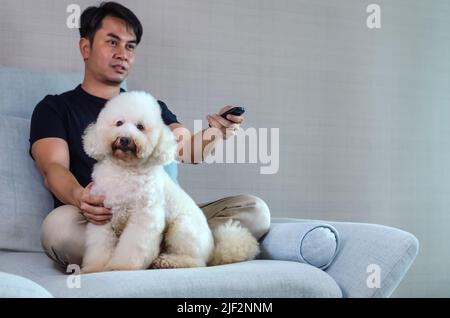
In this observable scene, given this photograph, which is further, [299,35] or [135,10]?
[299,35]

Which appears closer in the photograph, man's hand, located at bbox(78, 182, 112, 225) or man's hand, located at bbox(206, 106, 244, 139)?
man's hand, located at bbox(78, 182, 112, 225)

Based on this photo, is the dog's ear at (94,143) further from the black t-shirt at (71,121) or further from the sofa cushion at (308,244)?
the sofa cushion at (308,244)

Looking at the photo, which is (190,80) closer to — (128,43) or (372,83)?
(128,43)

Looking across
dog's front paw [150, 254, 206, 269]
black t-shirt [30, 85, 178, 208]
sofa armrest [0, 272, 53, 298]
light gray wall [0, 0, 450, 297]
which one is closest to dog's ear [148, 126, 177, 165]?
dog's front paw [150, 254, 206, 269]

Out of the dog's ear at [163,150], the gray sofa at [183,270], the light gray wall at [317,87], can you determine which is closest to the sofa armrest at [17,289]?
the gray sofa at [183,270]

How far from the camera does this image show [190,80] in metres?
2.55

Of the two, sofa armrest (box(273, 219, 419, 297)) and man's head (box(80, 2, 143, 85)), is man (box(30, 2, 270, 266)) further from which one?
sofa armrest (box(273, 219, 419, 297))

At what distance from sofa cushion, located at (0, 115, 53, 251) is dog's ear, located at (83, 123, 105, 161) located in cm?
36

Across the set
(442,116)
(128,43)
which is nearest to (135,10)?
(128,43)

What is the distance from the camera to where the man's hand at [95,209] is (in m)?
1.54

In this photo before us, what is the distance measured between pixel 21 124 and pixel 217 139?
0.62 metres

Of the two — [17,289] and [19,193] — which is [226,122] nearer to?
[19,193]

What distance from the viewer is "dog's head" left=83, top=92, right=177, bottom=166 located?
1.53 m

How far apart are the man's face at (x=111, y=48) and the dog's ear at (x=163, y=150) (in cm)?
44
